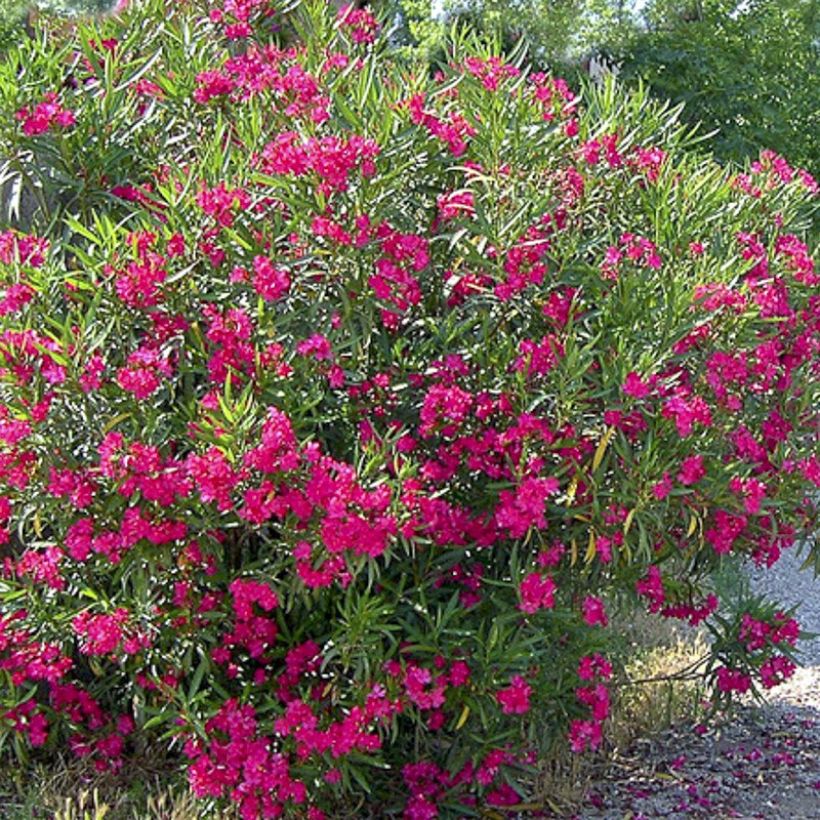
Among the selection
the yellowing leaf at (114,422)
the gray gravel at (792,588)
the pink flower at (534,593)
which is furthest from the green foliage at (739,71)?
the yellowing leaf at (114,422)

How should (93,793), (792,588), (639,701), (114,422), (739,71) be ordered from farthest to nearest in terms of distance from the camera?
(739,71)
(792,588)
(639,701)
(93,793)
(114,422)

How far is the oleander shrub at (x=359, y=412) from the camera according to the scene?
3369mm

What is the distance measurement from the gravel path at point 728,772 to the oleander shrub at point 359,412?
54 centimetres

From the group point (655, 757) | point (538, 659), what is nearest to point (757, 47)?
point (655, 757)

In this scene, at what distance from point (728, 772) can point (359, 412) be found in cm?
202

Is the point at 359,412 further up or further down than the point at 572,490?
further down

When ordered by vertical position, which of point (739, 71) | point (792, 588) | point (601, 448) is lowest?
point (792, 588)

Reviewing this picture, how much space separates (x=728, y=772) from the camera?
4.73 m

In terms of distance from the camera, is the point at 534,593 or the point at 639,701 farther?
the point at 639,701

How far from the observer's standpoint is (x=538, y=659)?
3.80 meters

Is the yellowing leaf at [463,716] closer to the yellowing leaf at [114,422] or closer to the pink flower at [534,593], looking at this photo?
the pink flower at [534,593]

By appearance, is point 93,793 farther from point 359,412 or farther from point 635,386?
point 635,386

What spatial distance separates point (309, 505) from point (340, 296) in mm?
583

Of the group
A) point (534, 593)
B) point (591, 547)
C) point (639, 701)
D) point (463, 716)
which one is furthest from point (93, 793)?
point (639, 701)
